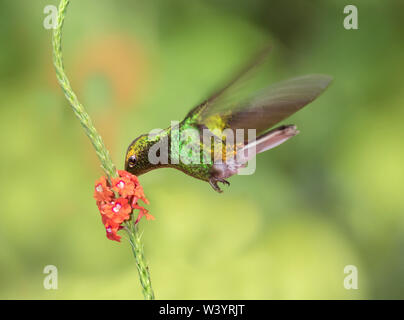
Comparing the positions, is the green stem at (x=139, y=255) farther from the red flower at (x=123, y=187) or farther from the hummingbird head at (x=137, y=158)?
the hummingbird head at (x=137, y=158)

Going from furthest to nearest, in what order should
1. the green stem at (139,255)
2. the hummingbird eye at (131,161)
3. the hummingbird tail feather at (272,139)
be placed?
1. the hummingbird eye at (131,161)
2. the green stem at (139,255)
3. the hummingbird tail feather at (272,139)

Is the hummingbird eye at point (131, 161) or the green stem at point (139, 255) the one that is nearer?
the green stem at point (139, 255)

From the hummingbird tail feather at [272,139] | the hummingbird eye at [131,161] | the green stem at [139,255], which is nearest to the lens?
the hummingbird tail feather at [272,139]

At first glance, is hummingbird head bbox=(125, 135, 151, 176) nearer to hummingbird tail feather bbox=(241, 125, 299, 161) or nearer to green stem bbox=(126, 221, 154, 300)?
green stem bbox=(126, 221, 154, 300)

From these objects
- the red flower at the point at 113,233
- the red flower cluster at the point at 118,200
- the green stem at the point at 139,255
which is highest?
the red flower cluster at the point at 118,200

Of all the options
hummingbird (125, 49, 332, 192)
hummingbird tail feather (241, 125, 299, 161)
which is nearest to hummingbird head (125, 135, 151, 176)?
hummingbird (125, 49, 332, 192)

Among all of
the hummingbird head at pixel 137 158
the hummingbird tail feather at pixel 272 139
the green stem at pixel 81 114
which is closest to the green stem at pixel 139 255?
the green stem at pixel 81 114
